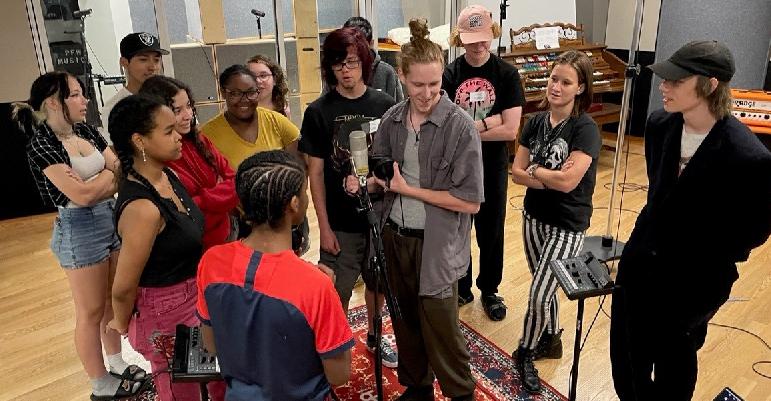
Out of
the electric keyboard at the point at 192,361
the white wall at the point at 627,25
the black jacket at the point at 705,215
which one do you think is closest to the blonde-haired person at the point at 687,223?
the black jacket at the point at 705,215

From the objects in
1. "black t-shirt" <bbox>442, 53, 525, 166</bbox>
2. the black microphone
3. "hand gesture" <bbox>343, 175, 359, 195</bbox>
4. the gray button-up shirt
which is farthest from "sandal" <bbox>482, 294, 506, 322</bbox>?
the black microphone

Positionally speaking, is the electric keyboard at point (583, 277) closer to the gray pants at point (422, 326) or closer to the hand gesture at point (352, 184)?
the gray pants at point (422, 326)

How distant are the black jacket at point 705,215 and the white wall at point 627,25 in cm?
526

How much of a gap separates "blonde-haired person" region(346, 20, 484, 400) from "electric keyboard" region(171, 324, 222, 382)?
2.29 ft

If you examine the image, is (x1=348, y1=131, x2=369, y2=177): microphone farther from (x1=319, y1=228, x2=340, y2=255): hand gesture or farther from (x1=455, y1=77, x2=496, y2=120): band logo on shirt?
(x1=455, y1=77, x2=496, y2=120): band logo on shirt

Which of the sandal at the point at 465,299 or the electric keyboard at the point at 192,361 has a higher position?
the electric keyboard at the point at 192,361

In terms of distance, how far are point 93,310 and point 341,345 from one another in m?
1.56

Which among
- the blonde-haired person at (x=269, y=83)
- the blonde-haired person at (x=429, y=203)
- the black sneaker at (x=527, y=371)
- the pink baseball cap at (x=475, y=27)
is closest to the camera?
the blonde-haired person at (x=429, y=203)

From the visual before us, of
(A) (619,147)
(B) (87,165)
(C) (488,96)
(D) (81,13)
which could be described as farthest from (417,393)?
(D) (81,13)

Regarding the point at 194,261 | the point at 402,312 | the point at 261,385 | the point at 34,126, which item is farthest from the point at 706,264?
the point at 34,126

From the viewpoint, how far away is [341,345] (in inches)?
50.5

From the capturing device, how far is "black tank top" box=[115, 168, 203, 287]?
1.62 meters

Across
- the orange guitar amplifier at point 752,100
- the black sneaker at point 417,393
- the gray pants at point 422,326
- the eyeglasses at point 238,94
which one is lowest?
the black sneaker at point 417,393

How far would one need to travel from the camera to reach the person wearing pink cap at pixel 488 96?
2.78 m
